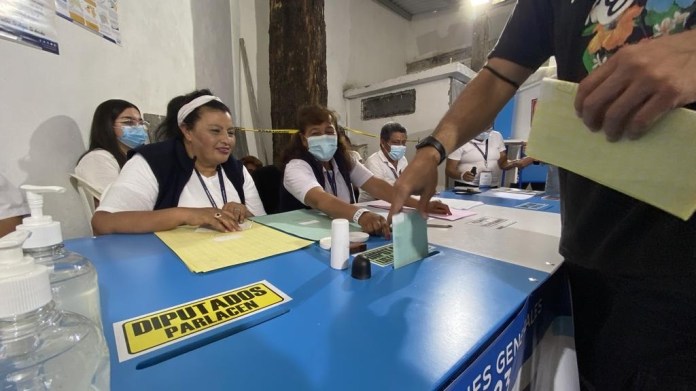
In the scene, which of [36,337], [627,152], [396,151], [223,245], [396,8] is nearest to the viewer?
[36,337]

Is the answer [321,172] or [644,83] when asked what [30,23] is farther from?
[644,83]

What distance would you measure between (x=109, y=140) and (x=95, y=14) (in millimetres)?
673

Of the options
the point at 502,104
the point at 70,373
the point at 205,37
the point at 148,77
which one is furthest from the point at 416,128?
the point at 70,373

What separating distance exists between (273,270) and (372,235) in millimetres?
343

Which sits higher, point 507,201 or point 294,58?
point 294,58

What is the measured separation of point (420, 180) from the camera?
25.3 inches

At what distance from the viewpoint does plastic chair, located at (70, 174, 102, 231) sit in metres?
1.44

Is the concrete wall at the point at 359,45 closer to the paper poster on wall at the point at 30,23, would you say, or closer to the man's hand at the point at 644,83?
the paper poster on wall at the point at 30,23

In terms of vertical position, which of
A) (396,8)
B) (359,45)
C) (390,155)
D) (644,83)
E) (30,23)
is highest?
(396,8)

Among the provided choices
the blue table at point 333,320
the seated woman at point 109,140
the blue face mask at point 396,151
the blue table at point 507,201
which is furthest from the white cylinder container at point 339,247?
the blue face mask at point 396,151

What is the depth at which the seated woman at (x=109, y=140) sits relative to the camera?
149cm

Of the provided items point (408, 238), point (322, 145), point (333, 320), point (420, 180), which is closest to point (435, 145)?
point (420, 180)

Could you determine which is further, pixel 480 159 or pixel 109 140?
pixel 480 159

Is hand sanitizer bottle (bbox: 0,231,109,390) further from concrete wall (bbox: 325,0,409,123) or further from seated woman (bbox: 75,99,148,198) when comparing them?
concrete wall (bbox: 325,0,409,123)
